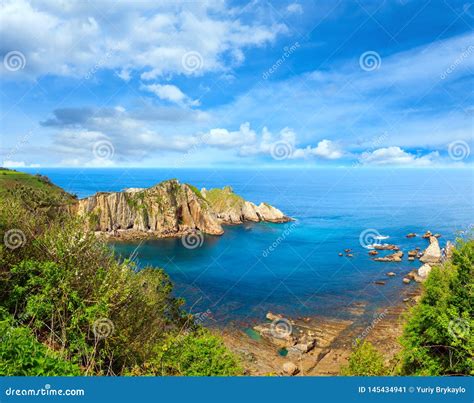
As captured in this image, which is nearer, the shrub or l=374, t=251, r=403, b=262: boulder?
the shrub

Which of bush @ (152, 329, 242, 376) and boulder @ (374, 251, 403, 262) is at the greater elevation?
boulder @ (374, 251, 403, 262)

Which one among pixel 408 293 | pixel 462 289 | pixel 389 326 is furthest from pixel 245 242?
pixel 462 289

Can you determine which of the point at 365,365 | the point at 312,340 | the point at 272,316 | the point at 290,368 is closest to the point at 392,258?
the point at 272,316

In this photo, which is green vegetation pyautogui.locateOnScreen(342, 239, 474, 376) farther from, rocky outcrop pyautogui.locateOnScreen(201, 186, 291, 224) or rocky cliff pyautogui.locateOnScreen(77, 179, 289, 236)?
rocky outcrop pyautogui.locateOnScreen(201, 186, 291, 224)

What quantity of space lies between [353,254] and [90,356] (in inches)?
2613

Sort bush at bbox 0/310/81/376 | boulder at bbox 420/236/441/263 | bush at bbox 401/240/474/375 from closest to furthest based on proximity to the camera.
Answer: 1. bush at bbox 0/310/81/376
2. bush at bbox 401/240/474/375
3. boulder at bbox 420/236/441/263

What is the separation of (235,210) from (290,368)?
7723 cm

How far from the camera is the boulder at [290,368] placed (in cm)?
2918

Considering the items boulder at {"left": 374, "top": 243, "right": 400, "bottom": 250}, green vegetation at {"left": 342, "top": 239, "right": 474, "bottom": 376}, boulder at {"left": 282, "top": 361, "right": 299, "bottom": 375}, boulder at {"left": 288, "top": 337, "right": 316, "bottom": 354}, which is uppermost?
boulder at {"left": 374, "top": 243, "right": 400, "bottom": 250}

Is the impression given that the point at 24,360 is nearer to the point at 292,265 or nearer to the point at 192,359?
the point at 192,359

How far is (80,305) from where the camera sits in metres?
11.0

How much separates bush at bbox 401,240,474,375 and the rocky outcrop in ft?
271

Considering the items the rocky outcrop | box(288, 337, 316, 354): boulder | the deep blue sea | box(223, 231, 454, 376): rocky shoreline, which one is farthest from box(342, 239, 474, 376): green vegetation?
the rocky outcrop

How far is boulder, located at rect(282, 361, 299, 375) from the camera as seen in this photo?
29.2m
